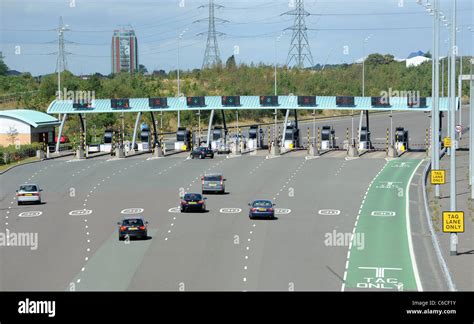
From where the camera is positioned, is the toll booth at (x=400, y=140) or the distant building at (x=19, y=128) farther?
the distant building at (x=19, y=128)

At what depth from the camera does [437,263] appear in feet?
138

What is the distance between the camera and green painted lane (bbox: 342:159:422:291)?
125 feet

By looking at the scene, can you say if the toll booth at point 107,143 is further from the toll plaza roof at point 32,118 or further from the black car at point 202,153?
the black car at point 202,153

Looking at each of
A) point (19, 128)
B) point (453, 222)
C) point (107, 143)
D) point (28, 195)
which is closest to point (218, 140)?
point (107, 143)

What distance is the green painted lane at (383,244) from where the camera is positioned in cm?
3809

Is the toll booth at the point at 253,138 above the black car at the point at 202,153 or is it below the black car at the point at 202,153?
above

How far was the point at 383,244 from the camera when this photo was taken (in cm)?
4616

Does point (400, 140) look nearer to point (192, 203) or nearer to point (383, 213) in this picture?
point (383, 213)

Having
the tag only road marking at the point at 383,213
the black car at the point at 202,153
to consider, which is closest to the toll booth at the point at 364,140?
the black car at the point at 202,153

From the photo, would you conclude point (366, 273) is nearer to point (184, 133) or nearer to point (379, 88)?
point (184, 133)

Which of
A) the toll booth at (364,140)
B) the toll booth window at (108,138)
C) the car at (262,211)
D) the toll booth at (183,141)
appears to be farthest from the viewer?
the toll booth window at (108,138)
